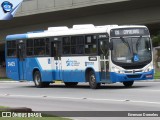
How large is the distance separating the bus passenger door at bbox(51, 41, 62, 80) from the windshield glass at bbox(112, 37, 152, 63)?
13.9ft

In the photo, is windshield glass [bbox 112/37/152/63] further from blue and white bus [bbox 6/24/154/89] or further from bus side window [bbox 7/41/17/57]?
bus side window [bbox 7/41/17/57]

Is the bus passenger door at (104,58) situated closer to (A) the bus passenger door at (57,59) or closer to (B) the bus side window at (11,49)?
(A) the bus passenger door at (57,59)

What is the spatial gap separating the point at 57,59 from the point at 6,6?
18908mm

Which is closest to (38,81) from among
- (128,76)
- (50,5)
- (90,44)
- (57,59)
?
(57,59)

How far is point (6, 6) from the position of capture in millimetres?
6637

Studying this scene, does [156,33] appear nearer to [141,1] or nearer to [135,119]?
[141,1]

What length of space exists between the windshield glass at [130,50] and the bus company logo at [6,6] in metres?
15.5

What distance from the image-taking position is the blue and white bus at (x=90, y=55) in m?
22.0

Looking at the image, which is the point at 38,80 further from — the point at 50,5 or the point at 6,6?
the point at 6,6

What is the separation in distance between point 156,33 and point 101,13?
60.1 feet

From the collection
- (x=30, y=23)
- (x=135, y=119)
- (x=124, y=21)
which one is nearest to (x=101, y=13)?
(x=124, y=21)

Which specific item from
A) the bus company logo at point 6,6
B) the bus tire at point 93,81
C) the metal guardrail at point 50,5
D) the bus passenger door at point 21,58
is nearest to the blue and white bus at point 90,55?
the bus tire at point 93,81

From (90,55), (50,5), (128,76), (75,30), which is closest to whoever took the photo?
(128,76)

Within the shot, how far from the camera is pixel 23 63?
28344mm
